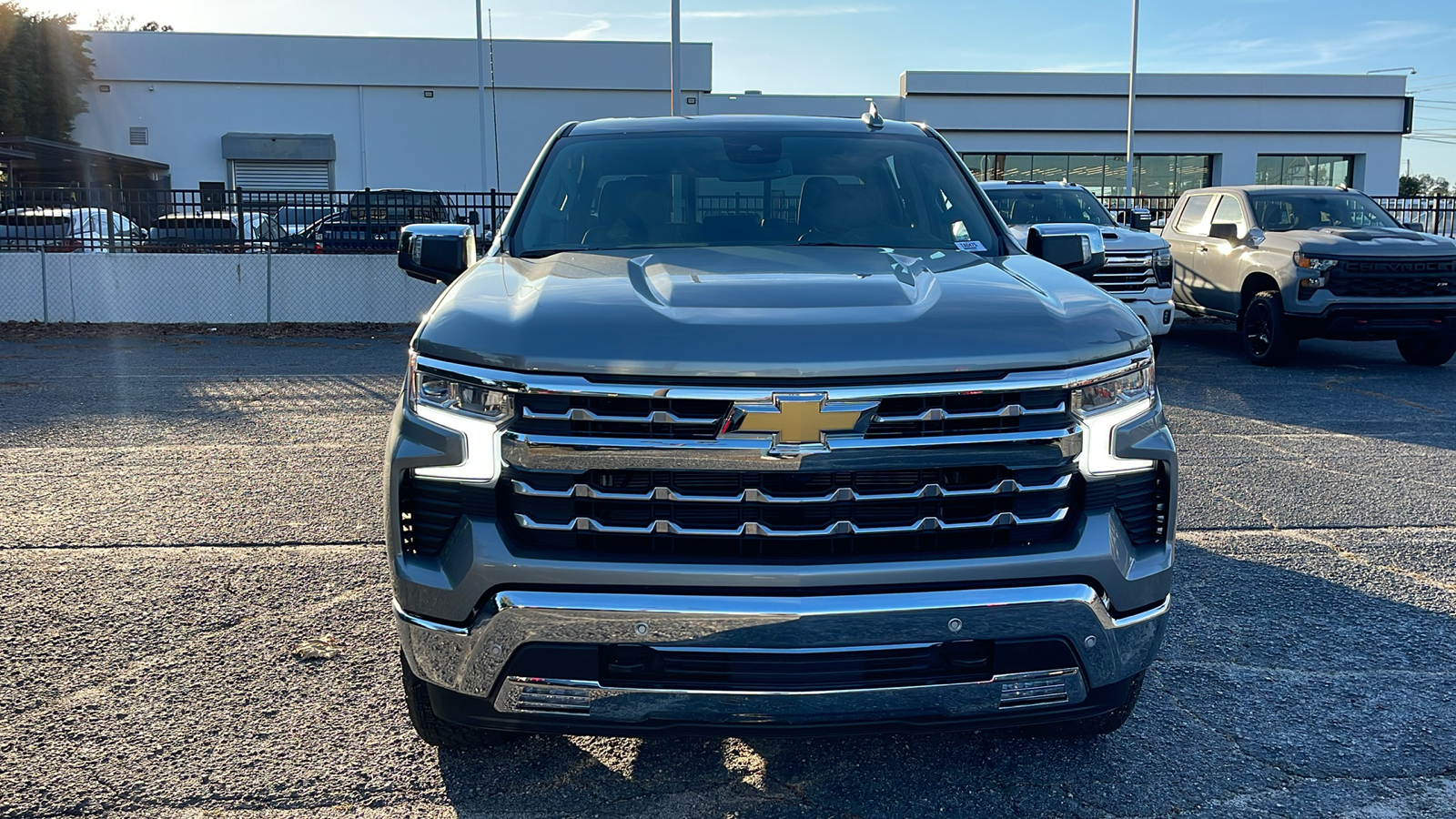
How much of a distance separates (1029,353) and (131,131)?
4860 centimetres

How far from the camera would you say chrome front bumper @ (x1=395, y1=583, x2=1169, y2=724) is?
2.43m

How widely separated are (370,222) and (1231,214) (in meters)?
11.1

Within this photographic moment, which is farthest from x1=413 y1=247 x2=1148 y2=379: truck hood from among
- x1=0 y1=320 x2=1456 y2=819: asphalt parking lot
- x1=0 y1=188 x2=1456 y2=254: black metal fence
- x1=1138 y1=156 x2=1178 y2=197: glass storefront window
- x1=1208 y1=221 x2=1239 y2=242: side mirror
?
x1=1138 y1=156 x2=1178 y2=197: glass storefront window

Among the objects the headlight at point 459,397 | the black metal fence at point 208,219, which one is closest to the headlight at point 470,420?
the headlight at point 459,397

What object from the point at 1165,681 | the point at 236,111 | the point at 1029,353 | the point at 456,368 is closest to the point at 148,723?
the point at 456,368

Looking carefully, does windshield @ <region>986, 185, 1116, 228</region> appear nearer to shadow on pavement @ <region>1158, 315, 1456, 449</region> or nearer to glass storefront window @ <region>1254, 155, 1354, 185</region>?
shadow on pavement @ <region>1158, 315, 1456, 449</region>

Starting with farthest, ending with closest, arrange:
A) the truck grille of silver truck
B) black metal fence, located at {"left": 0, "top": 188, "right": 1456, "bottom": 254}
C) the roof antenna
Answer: black metal fence, located at {"left": 0, "top": 188, "right": 1456, "bottom": 254} → the truck grille of silver truck → the roof antenna

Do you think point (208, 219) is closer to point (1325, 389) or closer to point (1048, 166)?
point (1325, 389)

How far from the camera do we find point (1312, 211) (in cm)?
1220

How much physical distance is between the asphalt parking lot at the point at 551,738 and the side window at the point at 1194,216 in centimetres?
617

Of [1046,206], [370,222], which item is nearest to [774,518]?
[1046,206]

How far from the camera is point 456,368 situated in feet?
8.52

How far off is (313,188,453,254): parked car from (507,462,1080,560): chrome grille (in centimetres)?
1445

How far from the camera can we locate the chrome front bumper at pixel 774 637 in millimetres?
2430
